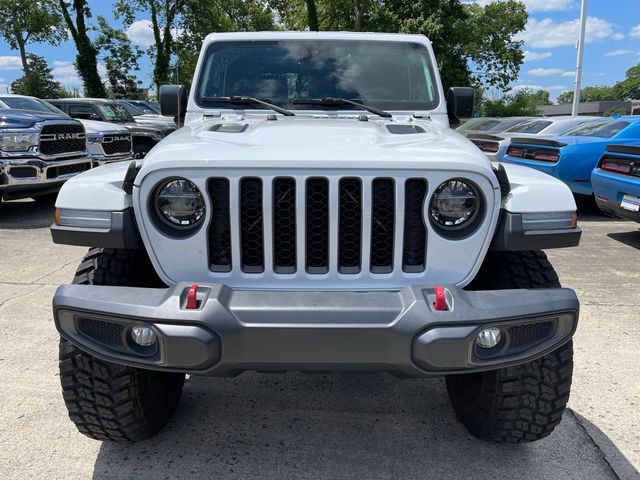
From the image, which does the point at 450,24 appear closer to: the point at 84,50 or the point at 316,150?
the point at 84,50

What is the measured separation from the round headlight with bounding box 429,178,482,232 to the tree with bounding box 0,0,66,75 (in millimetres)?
36556

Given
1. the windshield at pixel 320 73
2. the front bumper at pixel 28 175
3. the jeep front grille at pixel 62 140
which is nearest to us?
the windshield at pixel 320 73

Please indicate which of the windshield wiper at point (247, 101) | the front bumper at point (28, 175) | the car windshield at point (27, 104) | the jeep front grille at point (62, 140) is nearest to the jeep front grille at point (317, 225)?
the windshield wiper at point (247, 101)

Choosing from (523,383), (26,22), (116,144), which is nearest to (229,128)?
(523,383)

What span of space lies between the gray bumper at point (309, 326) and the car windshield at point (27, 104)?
8.48 m

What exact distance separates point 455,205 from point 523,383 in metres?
0.84

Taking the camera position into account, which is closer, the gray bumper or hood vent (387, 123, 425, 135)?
the gray bumper

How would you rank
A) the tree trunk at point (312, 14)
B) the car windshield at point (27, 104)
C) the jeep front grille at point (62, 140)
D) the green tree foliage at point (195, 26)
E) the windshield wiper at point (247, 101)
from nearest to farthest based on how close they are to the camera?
the windshield wiper at point (247, 101) < the jeep front grille at point (62, 140) < the car windshield at point (27, 104) < the tree trunk at point (312, 14) < the green tree foliage at point (195, 26)

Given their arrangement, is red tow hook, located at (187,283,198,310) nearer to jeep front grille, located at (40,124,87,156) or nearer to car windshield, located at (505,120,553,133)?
jeep front grille, located at (40,124,87,156)

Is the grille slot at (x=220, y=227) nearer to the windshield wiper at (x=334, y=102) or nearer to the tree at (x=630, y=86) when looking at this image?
the windshield wiper at (x=334, y=102)

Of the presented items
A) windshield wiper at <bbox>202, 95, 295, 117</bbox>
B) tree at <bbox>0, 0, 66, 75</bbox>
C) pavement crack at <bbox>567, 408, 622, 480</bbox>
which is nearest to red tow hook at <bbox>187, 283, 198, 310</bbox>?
windshield wiper at <bbox>202, 95, 295, 117</bbox>

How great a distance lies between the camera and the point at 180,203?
6.64 feet

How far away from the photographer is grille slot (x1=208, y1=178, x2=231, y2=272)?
78.9 inches

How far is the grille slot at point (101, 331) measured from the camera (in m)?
1.91
